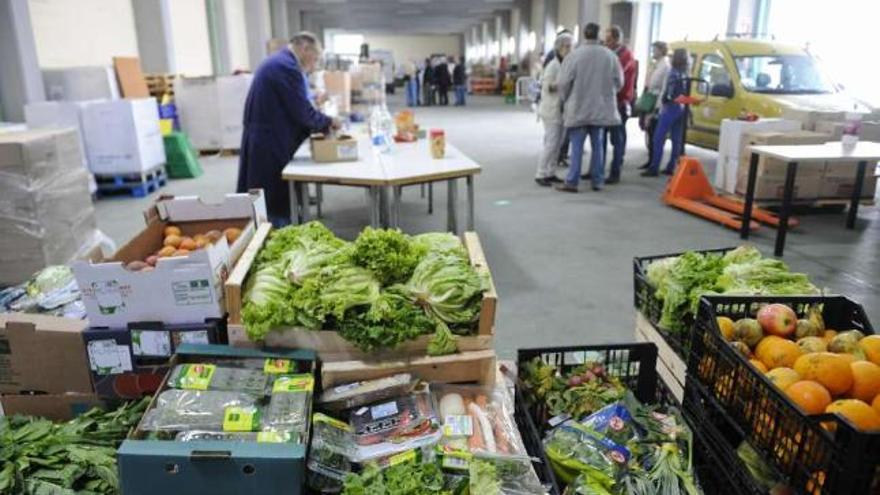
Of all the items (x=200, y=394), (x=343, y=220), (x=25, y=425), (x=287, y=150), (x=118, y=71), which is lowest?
(x=343, y=220)

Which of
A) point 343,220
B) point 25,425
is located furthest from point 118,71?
point 25,425

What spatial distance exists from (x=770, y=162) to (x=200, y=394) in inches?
221

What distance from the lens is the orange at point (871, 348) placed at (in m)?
1.67

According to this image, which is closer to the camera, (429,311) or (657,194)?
(429,311)

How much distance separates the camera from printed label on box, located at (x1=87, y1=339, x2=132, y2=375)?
1998 millimetres

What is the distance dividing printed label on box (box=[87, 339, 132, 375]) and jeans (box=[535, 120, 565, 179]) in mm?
5659

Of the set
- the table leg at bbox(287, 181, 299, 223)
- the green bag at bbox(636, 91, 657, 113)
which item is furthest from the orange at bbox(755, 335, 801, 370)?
the green bag at bbox(636, 91, 657, 113)

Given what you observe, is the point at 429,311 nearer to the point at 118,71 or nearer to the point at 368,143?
the point at 368,143

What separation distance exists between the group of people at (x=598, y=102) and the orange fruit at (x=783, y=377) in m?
5.17

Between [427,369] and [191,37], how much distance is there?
12032 mm

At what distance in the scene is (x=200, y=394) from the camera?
1704 mm

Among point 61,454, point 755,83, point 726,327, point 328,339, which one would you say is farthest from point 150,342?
point 755,83

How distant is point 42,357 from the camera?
2.08 m

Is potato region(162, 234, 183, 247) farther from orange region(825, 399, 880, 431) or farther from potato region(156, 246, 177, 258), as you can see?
orange region(825, 399, 880, 431)
